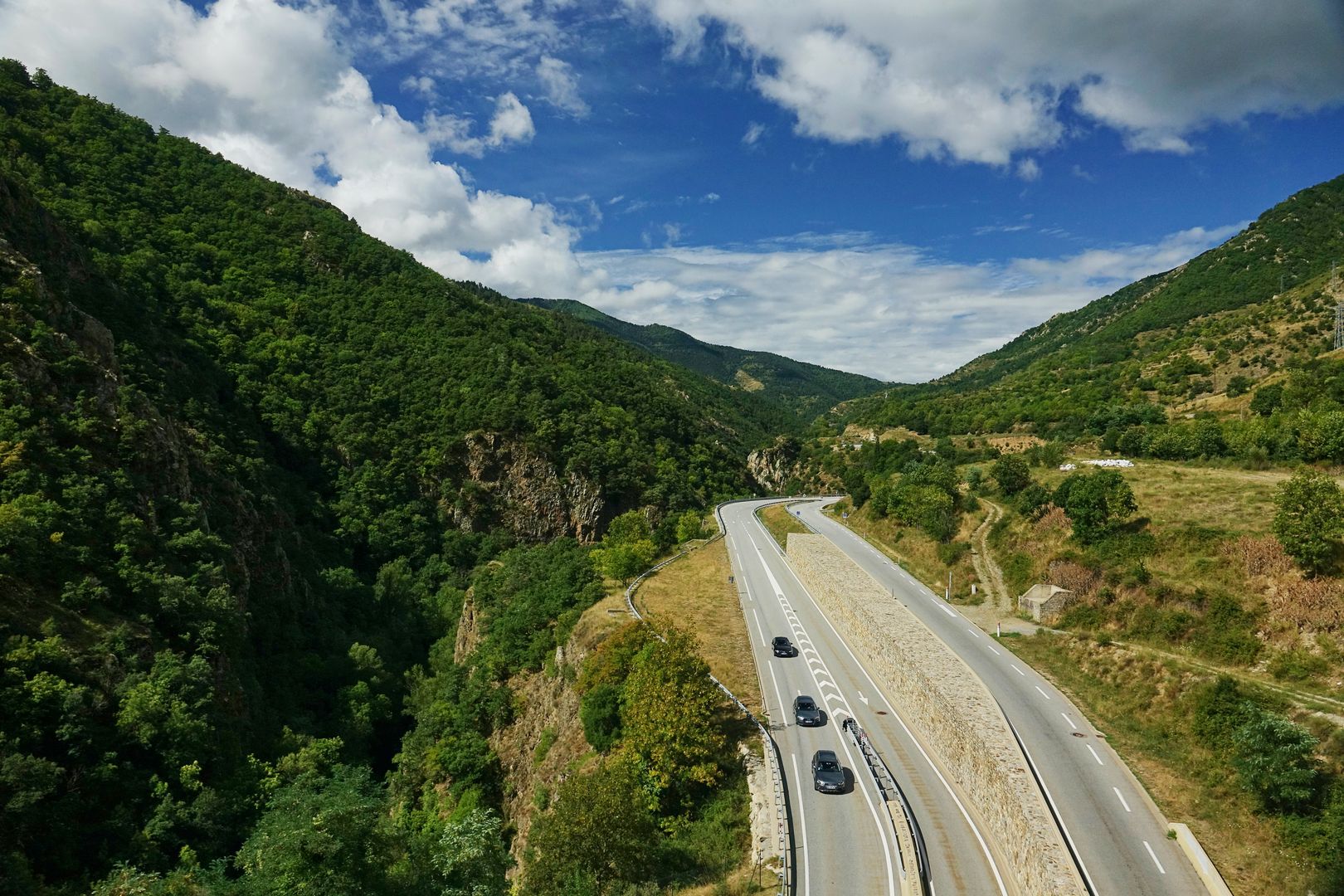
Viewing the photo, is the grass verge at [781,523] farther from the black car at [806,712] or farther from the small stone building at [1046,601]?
the black car at [806,712]

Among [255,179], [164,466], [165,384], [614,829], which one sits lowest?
[614,829]

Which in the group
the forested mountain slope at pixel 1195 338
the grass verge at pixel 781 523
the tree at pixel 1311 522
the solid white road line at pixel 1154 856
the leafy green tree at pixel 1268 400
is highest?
the forested mountain slope at pixel 1195 338

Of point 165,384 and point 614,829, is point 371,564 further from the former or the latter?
point 614,829

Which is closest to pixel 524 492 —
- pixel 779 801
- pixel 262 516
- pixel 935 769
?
pixel 262 516

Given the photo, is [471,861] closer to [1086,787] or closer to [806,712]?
[806,712]

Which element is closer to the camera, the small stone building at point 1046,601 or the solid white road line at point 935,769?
the solid white road line at point 935,769

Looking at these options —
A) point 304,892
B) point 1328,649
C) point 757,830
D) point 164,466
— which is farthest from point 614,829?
point 164,466

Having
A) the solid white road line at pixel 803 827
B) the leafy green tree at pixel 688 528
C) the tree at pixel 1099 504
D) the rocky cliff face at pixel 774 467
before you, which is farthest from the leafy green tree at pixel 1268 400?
the rocky cliff face at pixel 774 467
